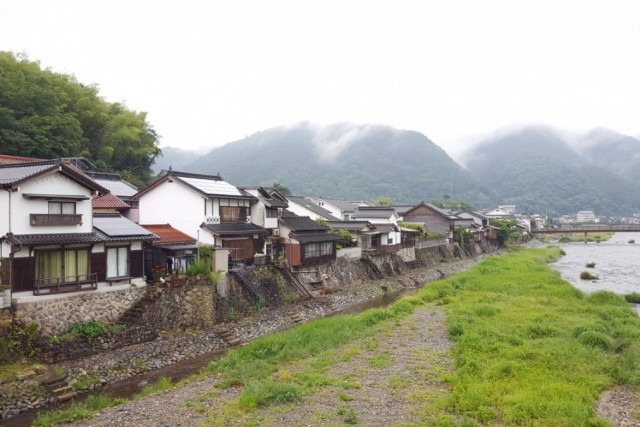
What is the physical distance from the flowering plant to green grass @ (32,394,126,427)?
29.1 ft

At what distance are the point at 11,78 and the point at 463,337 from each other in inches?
1529

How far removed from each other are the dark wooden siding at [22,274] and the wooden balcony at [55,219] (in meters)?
1.56

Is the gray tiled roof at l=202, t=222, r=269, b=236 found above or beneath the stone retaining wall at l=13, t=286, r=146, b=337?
above

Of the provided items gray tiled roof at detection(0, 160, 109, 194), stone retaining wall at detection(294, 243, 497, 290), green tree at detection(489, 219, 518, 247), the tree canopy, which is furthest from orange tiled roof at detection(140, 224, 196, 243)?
green tree at detection(489, 219, 518, 247)

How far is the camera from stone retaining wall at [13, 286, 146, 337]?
675 inches

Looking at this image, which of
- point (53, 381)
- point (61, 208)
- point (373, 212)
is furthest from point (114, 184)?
point (373, 212)

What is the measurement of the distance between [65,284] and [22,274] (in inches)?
66.4

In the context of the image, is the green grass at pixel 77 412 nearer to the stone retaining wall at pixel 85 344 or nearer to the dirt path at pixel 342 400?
the dirt path at pixel 342 400

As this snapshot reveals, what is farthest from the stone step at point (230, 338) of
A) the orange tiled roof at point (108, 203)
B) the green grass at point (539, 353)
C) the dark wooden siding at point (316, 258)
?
the orange tiled roof at point (108, 203)

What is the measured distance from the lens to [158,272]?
23188mm

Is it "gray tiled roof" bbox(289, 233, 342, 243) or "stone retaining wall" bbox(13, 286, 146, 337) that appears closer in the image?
"stone retaining wall" bbox(13, 286, 146, 337)

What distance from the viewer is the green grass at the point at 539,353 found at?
1252 cm

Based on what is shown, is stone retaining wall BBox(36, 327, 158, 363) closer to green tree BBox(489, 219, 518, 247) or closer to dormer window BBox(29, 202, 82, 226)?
dormer window BBox(29, 202, 82, 226)

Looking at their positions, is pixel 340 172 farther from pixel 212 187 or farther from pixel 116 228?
pixel 116 228
